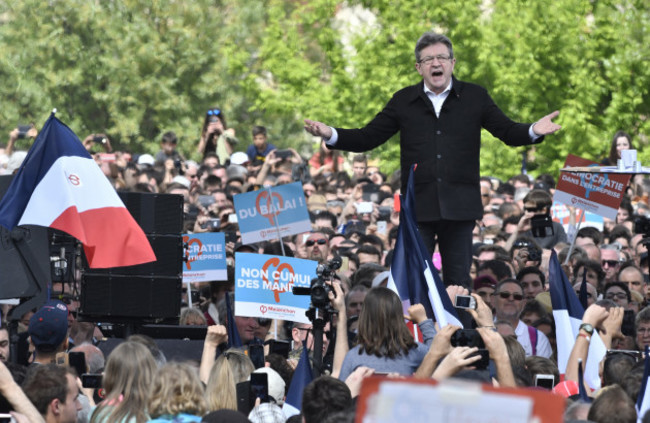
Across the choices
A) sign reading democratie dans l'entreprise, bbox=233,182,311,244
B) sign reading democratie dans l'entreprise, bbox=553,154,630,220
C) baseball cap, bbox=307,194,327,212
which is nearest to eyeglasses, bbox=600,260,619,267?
sign reading democratie dans l'entreprise, bbox=553,154,630,220

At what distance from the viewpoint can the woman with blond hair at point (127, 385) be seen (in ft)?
23.5

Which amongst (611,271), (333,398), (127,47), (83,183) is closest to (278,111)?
A: (127,47)

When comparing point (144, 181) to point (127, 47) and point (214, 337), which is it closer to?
point (214, 337)

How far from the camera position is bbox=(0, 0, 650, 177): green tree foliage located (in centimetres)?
3222

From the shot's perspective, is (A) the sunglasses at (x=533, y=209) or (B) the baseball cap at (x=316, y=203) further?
(B) the baseball cap at (x=316, y=203)

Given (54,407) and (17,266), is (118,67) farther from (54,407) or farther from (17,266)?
(54,407)

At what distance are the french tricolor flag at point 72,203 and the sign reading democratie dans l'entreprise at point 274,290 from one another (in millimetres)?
1184

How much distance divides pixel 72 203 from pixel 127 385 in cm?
394

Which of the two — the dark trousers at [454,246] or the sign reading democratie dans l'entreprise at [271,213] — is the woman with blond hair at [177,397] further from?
the sign reading democratie dans l'entreprise at [271,213]

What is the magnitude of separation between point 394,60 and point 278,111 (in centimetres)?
559

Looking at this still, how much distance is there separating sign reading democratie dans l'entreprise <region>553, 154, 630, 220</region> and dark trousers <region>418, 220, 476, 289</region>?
4.91 m

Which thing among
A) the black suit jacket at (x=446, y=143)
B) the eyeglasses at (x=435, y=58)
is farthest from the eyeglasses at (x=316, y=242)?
the eyeglasses at (x=435, y=58)

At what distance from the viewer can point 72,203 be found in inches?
434

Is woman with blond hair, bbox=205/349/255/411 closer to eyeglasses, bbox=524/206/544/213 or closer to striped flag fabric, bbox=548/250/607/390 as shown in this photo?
striped flag fabric, bbox=548/250/607/390
